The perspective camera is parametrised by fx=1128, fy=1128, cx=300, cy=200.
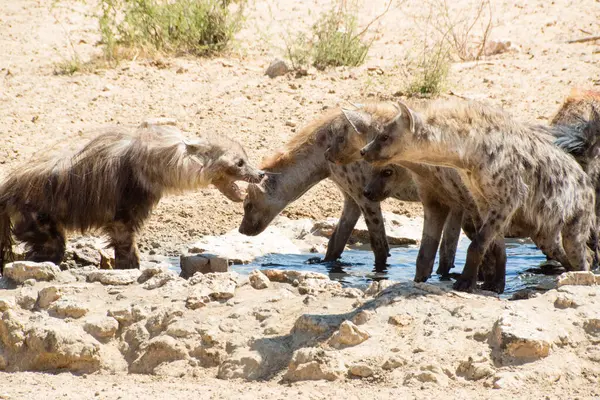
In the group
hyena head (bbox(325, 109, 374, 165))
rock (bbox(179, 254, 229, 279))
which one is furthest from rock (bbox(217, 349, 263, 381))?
hyena head (bbox(325, 109, 374, 165))

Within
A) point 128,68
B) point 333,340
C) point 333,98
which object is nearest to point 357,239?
point 333,98

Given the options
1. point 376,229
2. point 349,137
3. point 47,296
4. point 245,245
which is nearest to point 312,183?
point 376,229

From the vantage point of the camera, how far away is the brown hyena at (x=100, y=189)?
8.25 m

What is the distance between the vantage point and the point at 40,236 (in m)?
8.25

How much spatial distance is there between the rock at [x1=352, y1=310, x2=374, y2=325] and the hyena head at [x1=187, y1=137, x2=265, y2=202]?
2923 millimetres

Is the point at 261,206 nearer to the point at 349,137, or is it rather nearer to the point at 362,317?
the point at 349,137

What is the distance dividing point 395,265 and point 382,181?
1059 mm

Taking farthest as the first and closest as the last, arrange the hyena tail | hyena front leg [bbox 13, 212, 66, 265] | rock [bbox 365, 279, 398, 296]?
the hyena tail → hyena front leg [bbox 13, 212, 66, 265] → rock [bbox 365, 279, 398, 296]

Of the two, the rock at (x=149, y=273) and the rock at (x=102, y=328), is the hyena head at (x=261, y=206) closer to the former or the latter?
the rock at (x=149, y=273)

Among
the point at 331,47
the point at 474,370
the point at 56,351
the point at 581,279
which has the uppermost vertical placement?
the point at 331,47

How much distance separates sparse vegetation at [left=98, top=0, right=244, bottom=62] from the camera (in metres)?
14.5

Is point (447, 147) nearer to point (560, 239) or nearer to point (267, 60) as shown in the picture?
point (560, 239)

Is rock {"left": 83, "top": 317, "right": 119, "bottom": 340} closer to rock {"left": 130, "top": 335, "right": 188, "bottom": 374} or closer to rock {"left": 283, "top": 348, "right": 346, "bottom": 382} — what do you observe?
rock {"left": 130, "top": 335, "right": 188, "bottom": 374}

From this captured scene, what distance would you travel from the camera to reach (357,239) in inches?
444
